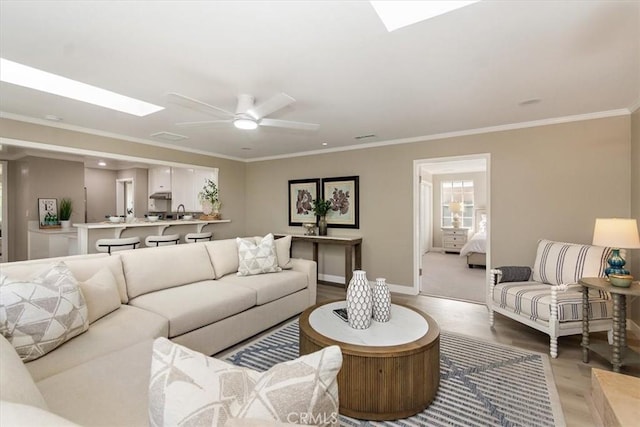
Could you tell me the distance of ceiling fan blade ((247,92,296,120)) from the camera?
230 centimetres

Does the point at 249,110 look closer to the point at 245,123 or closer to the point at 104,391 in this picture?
the point at 245,123

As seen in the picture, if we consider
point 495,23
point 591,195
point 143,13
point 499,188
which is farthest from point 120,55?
point 591,195

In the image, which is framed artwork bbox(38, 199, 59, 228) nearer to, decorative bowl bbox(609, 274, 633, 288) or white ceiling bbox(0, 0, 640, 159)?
white ceiling bbox(0, 0, 640, 159)

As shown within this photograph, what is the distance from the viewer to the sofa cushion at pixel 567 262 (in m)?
2.86

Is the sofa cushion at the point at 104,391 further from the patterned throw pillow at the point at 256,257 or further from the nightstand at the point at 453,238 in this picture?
the nightstand at the point at 453,238

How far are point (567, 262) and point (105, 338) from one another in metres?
4.11

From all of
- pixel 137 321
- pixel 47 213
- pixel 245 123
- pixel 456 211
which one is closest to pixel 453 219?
pixel 456 211

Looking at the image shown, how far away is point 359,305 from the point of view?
211 cm

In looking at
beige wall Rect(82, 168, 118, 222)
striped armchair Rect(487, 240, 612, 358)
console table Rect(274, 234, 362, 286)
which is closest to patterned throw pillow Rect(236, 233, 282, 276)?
console table Rect(274, 234, 362, 286)

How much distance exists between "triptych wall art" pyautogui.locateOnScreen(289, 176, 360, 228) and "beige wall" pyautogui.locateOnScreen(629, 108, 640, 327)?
3.26m

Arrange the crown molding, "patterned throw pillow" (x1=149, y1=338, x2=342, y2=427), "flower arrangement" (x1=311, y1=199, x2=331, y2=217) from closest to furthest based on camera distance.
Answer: "patterned throw pillow" (x1=149, y1=338, x2=342, y2=427), the crown molding, "flower arrangement" (x1=311, y1=199, x2=331, y2=217)

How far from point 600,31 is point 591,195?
2.29 metres

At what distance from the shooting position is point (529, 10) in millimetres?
1602

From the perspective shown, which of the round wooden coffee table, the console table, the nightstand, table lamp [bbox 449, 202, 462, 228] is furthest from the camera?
table lamp [bbox 449, 202, 462, 228]
